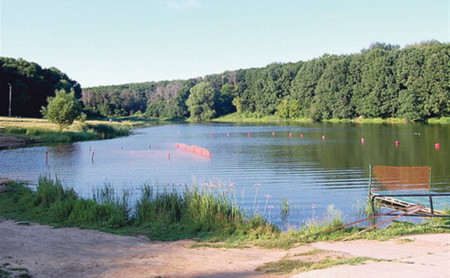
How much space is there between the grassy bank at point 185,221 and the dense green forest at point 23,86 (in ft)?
259

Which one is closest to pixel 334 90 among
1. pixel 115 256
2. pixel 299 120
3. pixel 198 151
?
pixel 299 120

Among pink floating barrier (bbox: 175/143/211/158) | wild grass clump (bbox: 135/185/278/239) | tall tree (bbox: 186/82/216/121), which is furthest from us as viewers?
tall tree (bbox: 186/82/216/121)

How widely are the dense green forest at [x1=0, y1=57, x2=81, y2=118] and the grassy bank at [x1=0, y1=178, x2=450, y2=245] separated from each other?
79.1 metres

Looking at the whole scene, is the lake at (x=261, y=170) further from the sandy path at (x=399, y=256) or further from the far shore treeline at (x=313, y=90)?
the far shore treeline at (x=313, y=90)

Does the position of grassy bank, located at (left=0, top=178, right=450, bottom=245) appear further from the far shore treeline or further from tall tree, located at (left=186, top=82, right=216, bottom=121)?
tall tree, located at (left=186, top=82, right=216, bottom=121)

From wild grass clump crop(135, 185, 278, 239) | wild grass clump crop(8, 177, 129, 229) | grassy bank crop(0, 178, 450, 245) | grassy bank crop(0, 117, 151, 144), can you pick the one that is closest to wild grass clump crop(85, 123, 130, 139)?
grassy bank crop(0, 117, 151, 144)

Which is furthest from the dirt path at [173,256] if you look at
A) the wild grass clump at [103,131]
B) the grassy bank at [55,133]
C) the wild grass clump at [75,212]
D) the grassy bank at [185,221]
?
the wild grass clump at [103,131]

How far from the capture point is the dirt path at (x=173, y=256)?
24.5ft

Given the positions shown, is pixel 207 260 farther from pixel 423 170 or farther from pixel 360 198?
pixel 423 170

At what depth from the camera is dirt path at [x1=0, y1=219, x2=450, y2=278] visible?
7473 mm

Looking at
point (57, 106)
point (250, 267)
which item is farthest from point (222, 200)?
point (57, 106)

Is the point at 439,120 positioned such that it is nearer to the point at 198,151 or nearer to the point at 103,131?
the point at 198,151

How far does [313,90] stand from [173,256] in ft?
375

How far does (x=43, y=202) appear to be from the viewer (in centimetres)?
1501
